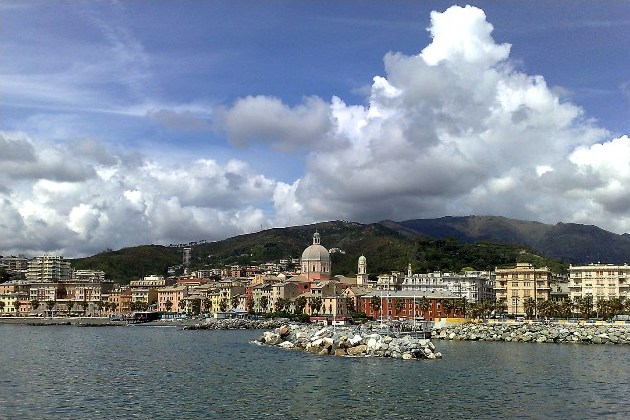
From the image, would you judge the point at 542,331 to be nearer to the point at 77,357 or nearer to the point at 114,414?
the point at 77,357

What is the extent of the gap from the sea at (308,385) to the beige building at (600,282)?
206ft

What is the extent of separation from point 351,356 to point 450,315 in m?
67.1

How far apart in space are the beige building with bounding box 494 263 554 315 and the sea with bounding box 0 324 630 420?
215ft

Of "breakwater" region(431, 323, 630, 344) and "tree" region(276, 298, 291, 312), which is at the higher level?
"tree" region(276, 298, 291, 312)

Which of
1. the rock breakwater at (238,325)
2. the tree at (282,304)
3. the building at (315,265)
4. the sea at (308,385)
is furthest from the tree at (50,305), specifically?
the sea at (308,385)

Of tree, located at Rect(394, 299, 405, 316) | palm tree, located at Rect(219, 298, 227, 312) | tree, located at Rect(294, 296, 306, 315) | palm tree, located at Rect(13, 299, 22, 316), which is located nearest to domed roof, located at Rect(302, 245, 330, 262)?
palm tree, located at Rect(219, 298, 227, 312)

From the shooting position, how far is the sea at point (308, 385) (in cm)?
3056

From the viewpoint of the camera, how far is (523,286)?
126 m

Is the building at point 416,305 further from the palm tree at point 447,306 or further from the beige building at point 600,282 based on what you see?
the beige building at point 600,282

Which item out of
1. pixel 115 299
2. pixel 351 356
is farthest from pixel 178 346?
pixel 115 299

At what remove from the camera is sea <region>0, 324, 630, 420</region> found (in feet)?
100

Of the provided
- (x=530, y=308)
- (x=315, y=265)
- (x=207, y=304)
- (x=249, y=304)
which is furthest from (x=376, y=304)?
(x=207, y=304)

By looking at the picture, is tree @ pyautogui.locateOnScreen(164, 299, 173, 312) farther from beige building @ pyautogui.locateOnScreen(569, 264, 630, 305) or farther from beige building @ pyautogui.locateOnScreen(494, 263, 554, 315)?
beige building @ pyautogui.locateOnScreen(569, 264, 630, 305)

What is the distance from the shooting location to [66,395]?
34406 millimetres
